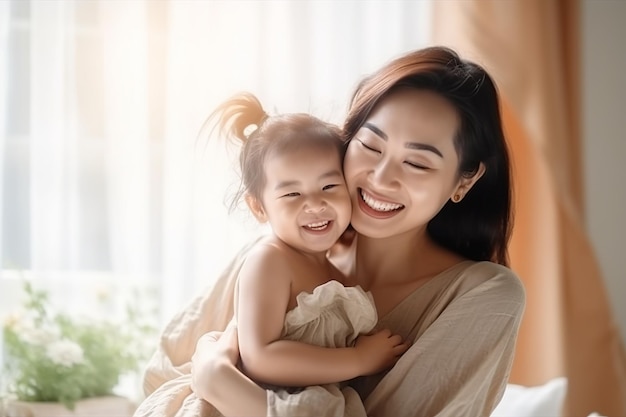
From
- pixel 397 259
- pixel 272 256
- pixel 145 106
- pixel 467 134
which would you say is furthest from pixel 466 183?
pixel 145 106

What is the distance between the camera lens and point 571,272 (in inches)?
110

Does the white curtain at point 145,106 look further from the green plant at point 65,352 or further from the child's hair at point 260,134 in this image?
the child's hair at point 260,134

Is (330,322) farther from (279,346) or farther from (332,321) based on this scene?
(279,346)

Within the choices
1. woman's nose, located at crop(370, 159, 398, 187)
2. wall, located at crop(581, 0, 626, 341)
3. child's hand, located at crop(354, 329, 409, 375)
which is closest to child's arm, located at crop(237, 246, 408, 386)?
child's hand, located at crop(354, 329, 409, 375)

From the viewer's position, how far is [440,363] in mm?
1494

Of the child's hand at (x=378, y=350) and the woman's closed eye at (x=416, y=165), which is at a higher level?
the woman's closed eye at (x=416, y=165)

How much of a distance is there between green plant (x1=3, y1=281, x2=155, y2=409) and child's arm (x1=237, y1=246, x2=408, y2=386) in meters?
1.29

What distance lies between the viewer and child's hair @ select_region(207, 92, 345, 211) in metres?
1.56

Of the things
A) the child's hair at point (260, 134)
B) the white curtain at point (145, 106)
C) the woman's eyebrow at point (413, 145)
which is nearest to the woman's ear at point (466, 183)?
the woman's eyebrow at point (413, 145)

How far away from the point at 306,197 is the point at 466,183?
1.18ft

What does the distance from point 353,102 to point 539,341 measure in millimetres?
1412

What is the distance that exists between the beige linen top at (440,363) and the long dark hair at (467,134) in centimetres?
13

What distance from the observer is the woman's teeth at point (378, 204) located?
1.60m

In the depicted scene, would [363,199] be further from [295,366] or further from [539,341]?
[539,341]
